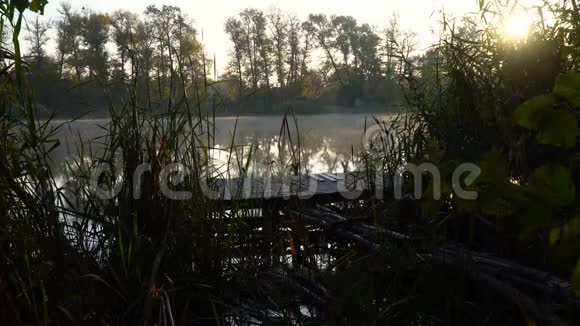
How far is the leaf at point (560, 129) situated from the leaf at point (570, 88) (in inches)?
0.6

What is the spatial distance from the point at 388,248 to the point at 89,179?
1.03 metres

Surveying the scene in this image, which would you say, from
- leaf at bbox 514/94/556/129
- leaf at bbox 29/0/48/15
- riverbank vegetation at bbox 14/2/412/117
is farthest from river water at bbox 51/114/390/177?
leaf at bbox 514/94/556/129

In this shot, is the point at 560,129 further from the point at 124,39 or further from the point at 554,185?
the point at 124,39

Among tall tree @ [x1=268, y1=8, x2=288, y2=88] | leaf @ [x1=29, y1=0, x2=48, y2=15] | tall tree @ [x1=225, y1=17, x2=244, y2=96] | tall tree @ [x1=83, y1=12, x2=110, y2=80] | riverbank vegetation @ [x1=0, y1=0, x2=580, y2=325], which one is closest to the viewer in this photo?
leaf @ [x1=29, y1=0, x2=48, y2=15]

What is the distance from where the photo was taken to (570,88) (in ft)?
1.69

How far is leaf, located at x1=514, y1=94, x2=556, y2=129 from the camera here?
0.52 m

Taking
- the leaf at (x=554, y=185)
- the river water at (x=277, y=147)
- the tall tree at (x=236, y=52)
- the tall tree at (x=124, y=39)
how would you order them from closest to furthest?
the leaf at (x=554, y=185) → the tall tree at (x=124, y=39) → the river water at (x=277, y=147) → the tall tree at (x=236, y=52)

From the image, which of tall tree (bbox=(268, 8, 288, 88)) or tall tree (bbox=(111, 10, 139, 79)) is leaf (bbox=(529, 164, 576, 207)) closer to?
tall tree (bbox=(111, 10, 139, 79))

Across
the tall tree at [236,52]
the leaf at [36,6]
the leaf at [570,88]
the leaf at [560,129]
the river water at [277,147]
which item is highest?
the tall tree at [236,52]

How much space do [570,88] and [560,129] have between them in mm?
39

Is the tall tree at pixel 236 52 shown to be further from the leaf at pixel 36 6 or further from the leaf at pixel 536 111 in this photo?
the leaf at pixel 536 111

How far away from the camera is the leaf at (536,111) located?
1.72 ft

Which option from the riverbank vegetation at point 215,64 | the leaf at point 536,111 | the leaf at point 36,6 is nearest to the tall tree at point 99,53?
the riverbank vegetation at point 215,64

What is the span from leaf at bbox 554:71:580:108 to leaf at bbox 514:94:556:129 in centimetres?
1
